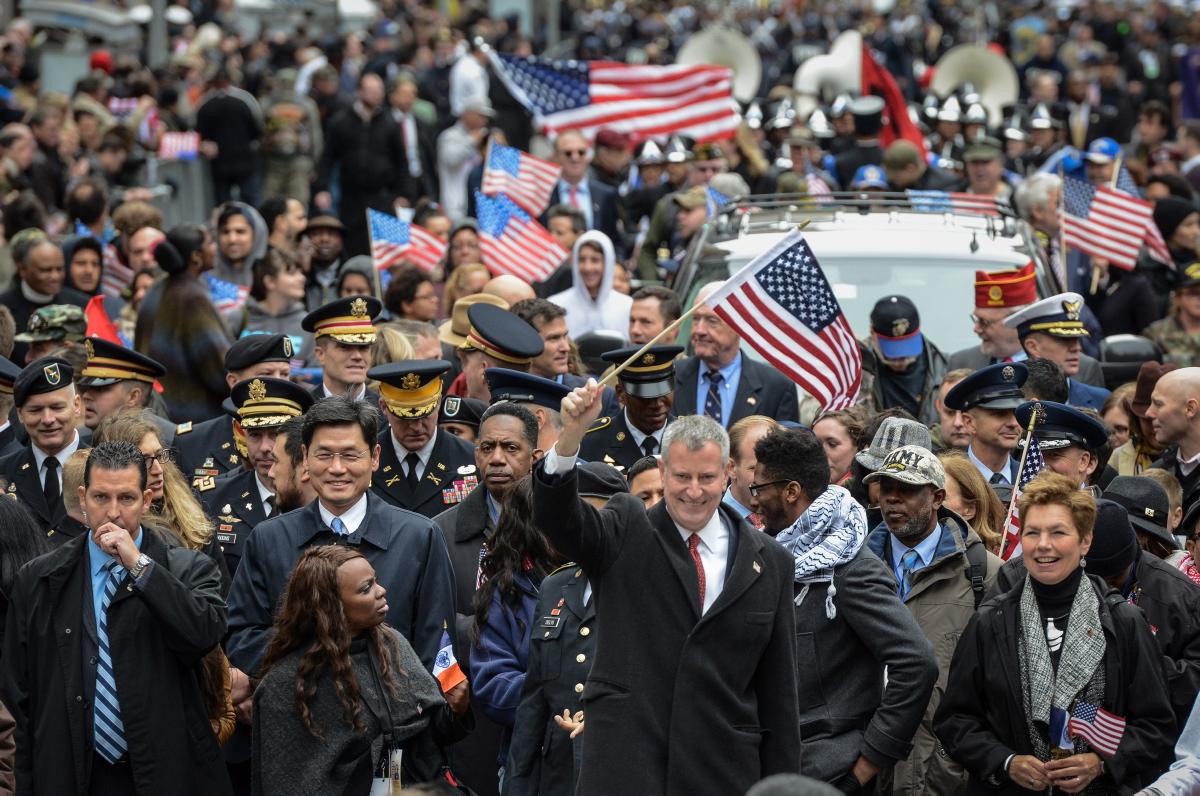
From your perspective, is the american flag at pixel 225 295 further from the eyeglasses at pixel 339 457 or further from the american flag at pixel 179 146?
the american flag at pixel 179 146

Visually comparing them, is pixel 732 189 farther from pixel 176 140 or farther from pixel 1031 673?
pixel 1031 673

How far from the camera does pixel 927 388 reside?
1193 centimetres

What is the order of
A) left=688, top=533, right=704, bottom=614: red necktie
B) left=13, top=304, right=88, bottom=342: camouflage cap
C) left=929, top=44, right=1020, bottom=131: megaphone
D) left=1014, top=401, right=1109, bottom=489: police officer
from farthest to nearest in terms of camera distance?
left=929, top=44, right=1020, bottom=131: megaphone → left=13, top=304, right=88, bottom=342: camouflage cap → left=1014, top=401, right=1109, bottom=489: police officer → left=688, top=533, right=704, bottom=614: red necktie

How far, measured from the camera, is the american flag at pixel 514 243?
1589 centimetres

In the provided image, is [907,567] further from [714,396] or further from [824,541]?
[714,396]

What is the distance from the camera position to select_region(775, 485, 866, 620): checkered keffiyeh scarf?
7789 millimetres

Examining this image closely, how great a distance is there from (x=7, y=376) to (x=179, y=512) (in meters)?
1.95

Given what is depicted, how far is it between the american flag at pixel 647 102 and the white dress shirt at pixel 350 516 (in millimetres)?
11710

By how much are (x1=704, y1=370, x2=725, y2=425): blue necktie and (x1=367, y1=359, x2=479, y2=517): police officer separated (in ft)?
6.46

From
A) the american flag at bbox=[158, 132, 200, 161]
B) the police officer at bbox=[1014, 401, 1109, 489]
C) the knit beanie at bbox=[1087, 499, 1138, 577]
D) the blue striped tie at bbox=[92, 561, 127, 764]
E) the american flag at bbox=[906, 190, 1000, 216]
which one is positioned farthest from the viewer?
the american flag at bbox=[158, 132, 200, 161]

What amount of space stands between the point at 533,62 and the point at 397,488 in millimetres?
10270

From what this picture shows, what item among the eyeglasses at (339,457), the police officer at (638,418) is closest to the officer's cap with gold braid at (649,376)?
the police officer at (638,418)

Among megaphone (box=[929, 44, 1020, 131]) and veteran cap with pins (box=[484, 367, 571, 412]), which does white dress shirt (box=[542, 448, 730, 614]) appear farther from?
megaphone (box=[929, 44, 1020, 131])

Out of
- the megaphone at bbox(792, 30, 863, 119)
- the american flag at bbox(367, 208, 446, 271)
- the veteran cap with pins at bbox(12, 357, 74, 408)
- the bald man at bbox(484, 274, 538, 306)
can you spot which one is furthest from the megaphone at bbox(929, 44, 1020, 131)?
the veteran cap with pins at bbox(12, 357, 74, 408)
